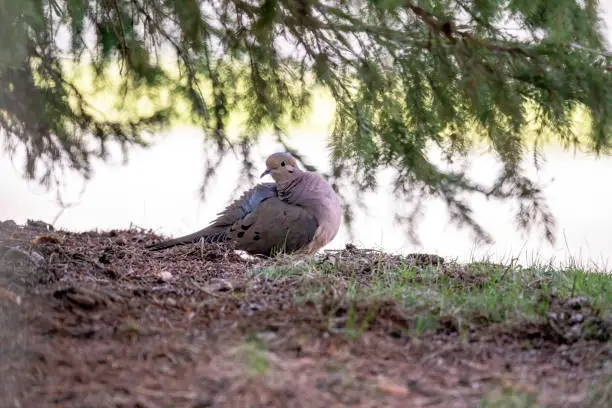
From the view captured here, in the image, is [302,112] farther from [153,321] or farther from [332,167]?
[153,321]

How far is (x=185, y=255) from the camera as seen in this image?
20.7 ft

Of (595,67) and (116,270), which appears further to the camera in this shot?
(116,270)

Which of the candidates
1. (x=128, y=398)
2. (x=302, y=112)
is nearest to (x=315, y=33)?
(x=302, y=112)

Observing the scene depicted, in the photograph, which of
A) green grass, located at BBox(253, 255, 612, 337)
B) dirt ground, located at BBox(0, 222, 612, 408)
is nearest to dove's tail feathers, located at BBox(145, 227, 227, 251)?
green grass, located at BBox(253, 255, 612, 337)

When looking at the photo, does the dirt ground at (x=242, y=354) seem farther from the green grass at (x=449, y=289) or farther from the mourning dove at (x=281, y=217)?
the mourning dove at (x=281, y=217)

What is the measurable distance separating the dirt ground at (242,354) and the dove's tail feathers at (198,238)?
1.78 meters

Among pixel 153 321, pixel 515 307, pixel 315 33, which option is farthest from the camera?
pixel 315 33

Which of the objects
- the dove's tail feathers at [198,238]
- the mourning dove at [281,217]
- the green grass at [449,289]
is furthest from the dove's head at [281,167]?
the green grass at [449,289]

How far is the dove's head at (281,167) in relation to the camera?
6594 millimetres

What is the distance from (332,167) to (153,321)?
2816mm

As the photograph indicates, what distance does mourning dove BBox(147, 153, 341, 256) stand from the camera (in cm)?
632

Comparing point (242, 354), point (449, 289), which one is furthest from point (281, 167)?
point (242, 354)

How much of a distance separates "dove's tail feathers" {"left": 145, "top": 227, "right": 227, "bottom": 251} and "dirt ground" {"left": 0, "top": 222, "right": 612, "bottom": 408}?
178 cm

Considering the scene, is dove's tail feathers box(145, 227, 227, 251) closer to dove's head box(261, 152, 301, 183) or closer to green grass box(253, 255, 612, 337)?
dove's head box(261, 152, 301, 183)
